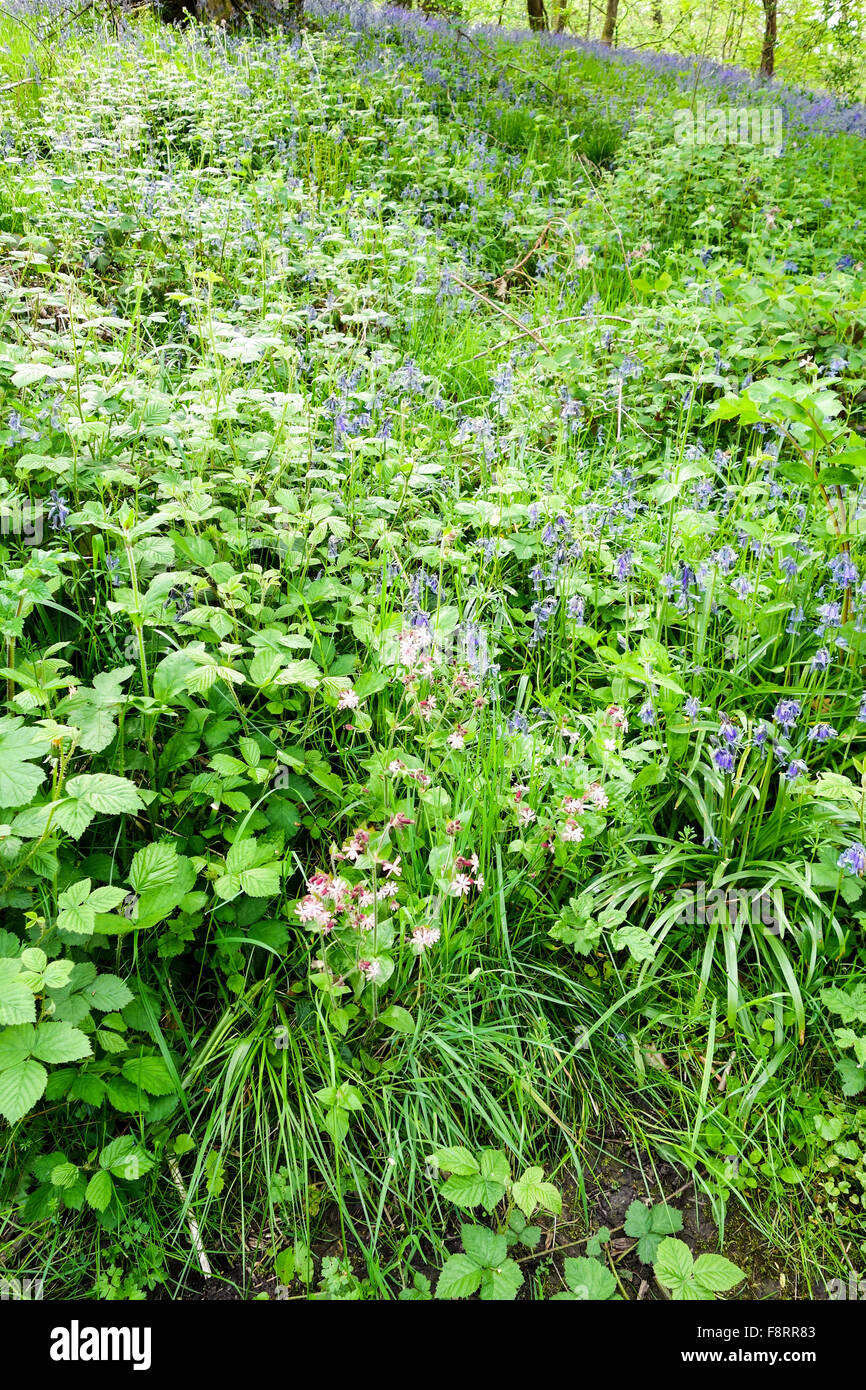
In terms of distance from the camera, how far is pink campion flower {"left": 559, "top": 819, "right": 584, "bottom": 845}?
1937 millimetres

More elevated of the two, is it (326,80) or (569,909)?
(326,80)

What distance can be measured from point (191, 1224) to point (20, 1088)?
518 mm

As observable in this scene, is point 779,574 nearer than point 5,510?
No

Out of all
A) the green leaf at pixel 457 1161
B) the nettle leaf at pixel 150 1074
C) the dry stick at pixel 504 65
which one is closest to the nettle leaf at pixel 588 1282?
the green leaf at pixel 457 1161

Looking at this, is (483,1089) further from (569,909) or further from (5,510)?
(5,510)

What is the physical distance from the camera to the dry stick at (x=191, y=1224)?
5.39 ft

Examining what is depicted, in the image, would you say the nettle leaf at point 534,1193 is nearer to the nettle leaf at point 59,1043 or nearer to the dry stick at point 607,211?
the nettle leaf at point 59,1043

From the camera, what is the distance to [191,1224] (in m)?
1.67

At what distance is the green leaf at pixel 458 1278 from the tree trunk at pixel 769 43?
45.9ft

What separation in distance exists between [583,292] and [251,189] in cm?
193

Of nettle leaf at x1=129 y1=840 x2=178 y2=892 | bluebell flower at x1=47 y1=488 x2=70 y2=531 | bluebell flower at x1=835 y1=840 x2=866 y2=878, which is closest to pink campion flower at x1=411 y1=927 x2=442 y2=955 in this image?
nettle leaf at x1=129 y1=840 x2=178 y2=892

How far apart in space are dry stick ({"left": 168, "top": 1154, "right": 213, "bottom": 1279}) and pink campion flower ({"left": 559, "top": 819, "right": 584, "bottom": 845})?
41.9 inches

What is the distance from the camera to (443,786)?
227 centimetres
